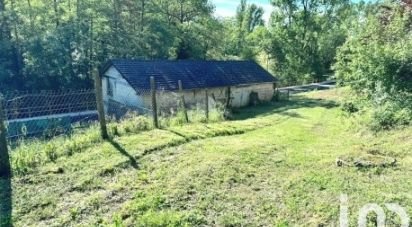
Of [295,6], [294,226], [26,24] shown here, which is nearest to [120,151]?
[294,226]

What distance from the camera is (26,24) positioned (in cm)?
2389

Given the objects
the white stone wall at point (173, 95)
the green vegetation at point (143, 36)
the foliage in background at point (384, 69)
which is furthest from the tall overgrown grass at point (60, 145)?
the green vegetation at point (143, 36)

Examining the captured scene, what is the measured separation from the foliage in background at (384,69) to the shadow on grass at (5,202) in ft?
29.6

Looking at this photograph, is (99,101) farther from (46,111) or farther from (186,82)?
(186,82)

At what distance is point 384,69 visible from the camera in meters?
10.6

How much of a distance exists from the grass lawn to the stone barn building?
9.40 meters

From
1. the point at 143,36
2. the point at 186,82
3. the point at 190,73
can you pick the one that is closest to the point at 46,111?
the point at 186,82

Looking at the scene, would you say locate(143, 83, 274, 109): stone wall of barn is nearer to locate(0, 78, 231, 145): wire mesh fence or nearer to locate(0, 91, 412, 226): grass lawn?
locate(0, 78, 231, 145): wire mesh fence

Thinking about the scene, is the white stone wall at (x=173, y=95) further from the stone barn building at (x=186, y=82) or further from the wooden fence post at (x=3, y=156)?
the wooden fence post at (x=3, y=156)

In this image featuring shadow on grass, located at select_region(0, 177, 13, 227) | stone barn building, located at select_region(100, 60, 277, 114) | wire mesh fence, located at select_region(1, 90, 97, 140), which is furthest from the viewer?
stone barn building, located at select_region(100, 60, 277, 114)

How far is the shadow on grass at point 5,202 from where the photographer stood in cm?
489

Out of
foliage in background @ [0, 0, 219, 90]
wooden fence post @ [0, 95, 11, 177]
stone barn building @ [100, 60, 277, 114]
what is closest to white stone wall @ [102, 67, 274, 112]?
stone barn building @ [100, 60, 277, 114]

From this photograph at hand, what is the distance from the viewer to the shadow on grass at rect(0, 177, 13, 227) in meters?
4.89

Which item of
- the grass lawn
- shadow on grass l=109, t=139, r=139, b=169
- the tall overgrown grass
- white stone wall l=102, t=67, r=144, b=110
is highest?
white stone wall l=102, t=67, r=144, b=110
